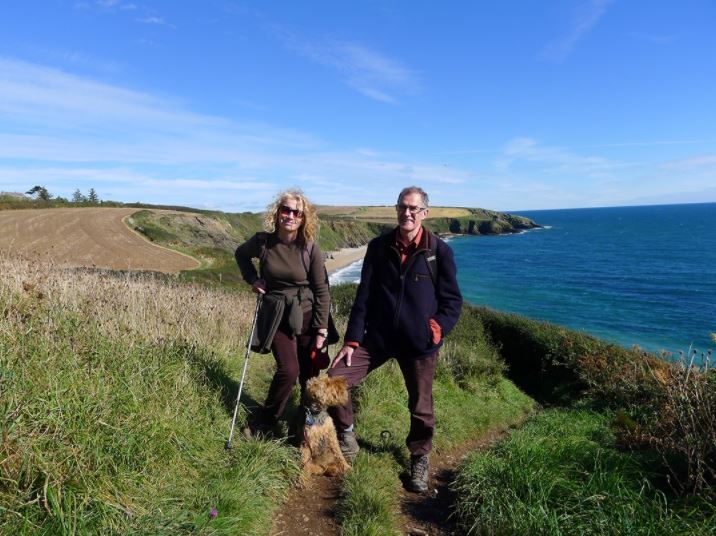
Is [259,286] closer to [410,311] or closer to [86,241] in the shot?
[410,311]

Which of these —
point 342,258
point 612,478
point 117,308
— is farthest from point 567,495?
point 342,258

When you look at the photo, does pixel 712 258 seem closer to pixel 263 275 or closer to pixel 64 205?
pixel 263 275

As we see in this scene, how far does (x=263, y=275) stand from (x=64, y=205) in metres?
50.9

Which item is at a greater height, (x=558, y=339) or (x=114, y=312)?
(x=114, y=312)

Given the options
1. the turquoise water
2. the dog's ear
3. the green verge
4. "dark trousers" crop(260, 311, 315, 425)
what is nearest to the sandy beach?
the turquoise water

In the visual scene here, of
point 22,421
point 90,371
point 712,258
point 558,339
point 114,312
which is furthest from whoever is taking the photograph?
point 712,258

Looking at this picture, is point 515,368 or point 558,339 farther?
point 515,368

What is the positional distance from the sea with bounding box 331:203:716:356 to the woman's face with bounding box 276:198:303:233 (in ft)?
26.7

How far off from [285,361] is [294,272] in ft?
2.76

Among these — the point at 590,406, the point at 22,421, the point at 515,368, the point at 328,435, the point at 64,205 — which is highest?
the point at 64,205

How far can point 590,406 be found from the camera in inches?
299

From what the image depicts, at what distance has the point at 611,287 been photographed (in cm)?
4122

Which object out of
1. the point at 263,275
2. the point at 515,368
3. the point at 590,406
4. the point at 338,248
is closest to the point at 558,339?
the point at 515,368

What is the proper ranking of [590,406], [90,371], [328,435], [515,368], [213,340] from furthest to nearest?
[515,368] → [590,406] → [213,340] → [328,435] → [90,371]
